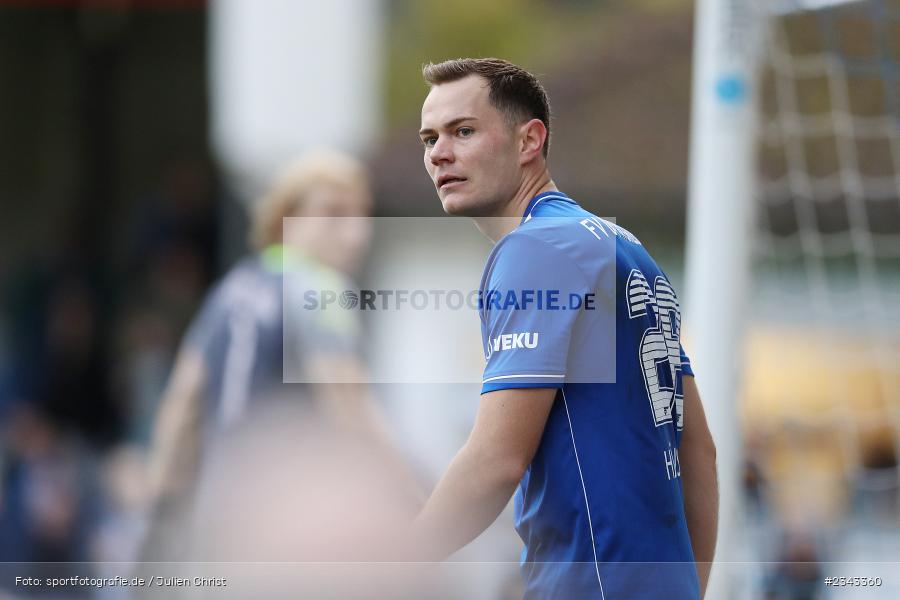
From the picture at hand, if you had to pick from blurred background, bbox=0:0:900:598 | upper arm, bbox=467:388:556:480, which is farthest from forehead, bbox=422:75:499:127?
blurred background, bbox=0:0:900:598

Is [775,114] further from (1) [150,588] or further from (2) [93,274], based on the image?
(2) [93,274]

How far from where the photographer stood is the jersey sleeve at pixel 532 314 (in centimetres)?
214

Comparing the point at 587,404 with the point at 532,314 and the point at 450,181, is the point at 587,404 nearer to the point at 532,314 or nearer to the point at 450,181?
the point at 532,314

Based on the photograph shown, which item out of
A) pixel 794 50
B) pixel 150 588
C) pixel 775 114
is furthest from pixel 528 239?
pixel 775 114

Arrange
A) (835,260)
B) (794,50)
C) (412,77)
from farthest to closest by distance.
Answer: (412,77), (835,260), (794,50)

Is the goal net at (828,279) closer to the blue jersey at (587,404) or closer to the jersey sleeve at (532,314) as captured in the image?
the blue jersey at (587,404)

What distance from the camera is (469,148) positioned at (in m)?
2.32

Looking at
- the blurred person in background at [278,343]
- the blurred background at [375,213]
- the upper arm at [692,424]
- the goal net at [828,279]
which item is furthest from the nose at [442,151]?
the goal net at [828,279]

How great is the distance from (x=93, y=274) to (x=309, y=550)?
25.4ft

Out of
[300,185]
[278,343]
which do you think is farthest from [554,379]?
[300,185]

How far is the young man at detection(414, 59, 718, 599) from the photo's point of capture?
215 cm

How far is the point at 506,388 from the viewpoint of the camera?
214cm

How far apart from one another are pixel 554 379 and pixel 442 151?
51 centimetres

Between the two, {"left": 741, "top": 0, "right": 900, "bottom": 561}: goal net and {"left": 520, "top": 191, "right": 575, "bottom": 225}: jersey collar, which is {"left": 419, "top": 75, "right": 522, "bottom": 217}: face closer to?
{"left": 520, "top": 191, "right": 575, "bottom": 225}: jersey collar
